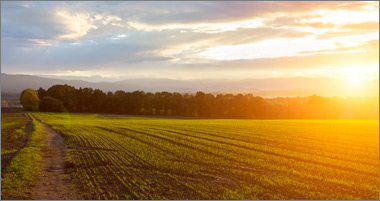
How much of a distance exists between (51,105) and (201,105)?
5078 centimetres

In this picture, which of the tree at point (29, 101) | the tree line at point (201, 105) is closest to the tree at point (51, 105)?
the tree line at point (201, 105)

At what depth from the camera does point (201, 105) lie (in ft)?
299

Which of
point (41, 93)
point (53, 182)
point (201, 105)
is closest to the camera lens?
point (53, 182)

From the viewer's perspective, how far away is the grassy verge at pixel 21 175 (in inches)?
566

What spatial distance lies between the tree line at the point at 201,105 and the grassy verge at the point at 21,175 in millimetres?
68582

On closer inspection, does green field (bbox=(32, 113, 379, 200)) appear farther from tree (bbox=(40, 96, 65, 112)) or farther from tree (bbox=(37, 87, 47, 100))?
tree (bbox=(37, 87, 47, 100))

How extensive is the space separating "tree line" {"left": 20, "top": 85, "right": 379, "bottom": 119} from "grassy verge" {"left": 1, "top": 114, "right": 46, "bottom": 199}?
68.6 meters

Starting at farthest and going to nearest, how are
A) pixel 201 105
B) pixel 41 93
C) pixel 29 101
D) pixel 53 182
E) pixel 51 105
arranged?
pixel 41 93 < pixel 51 105 < pixel 29 101 < pixel 201 105 < pixel 53 182

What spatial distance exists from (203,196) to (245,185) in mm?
2697

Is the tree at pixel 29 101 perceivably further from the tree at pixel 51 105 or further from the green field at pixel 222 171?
the green field at pixel 222 171

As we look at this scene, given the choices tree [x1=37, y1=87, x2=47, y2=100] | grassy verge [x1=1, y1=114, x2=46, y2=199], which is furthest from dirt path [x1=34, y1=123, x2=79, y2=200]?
tree [x1=37, y1=87, x2=47, y2=100]

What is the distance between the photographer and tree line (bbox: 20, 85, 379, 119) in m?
91.0

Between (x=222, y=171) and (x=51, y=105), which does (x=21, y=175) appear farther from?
(x=51, y=105)

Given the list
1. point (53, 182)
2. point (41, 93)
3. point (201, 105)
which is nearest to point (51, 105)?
point (41, 93)
